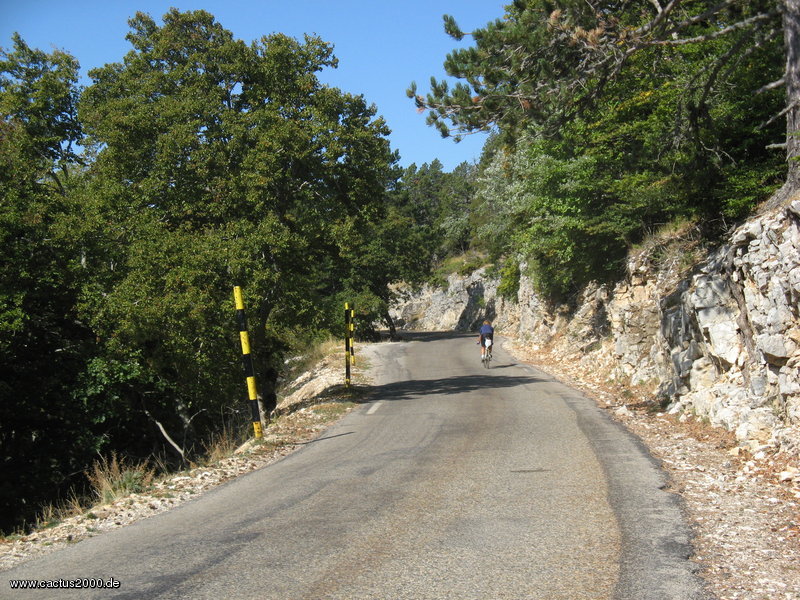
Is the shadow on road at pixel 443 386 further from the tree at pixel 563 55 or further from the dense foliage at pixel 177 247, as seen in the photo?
the tree at pixel 563 55

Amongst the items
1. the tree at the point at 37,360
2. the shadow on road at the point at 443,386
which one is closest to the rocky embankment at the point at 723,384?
the shadow on road at the point at 443,386

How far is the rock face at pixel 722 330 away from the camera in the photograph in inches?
335

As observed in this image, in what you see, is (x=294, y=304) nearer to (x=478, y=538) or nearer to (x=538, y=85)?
(x=538, y=85)

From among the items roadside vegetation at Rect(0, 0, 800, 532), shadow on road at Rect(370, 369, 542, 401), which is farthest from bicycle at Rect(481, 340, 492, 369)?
roadside vegetation at Rect(0, 0, 800, 532)

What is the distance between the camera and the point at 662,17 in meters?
9.94

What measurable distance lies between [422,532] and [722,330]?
7.02 metres

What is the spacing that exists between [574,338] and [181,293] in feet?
49.6

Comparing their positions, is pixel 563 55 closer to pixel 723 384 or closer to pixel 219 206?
pixel 723 384

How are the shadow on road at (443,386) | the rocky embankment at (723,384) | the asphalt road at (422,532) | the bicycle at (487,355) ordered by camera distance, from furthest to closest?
the bicycle at (487,355)
the shadow on road at (443,386)
the rocky embankment at (723,384)
the asphalt road at (422,532)

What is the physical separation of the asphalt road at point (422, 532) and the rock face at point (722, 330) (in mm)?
1725

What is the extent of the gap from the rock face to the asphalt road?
173 cm

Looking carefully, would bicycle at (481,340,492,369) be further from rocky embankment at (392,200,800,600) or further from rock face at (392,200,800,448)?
rock face at (392,200,800,448)

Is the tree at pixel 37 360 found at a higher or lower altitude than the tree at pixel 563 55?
lower

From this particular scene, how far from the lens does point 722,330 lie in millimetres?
10367
